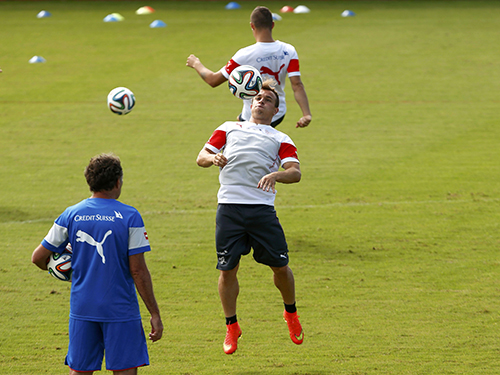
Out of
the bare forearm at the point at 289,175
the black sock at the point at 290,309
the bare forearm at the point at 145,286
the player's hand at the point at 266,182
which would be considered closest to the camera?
the bare forearm at the point at 145,286

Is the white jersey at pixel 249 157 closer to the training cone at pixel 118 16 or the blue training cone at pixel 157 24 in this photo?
the blue training cone at pixel 157 24

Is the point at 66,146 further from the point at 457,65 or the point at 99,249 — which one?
the point at 457,65

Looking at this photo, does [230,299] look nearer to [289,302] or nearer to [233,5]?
[289,302]

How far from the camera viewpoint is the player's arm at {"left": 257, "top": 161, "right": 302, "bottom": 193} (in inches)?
201

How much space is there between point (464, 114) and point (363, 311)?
9.96m

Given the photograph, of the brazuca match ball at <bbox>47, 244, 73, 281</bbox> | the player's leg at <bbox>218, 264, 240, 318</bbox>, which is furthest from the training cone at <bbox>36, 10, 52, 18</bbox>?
the brazuca match ball at <bbox>47, 244, 73, 281</bbox>

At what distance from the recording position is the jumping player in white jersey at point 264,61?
728 cm

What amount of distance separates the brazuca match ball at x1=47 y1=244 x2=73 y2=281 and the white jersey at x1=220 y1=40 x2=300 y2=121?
11.4 ft

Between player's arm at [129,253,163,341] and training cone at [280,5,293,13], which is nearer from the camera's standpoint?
player's arm at [129,253,163,341]

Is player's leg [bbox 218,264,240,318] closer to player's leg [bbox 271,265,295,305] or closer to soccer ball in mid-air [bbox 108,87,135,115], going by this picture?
player's leg [bbox 271,265,295,305]

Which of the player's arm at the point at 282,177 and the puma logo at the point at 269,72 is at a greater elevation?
the player's arm at the point at 282,177

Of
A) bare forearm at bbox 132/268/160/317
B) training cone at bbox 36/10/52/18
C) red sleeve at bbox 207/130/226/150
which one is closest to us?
bare forearm at bbox 132/268/160/317

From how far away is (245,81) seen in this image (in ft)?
22.3

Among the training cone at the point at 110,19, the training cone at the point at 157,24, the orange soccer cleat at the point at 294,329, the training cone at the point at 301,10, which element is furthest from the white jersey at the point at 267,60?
the training cone at the point at 301,10
